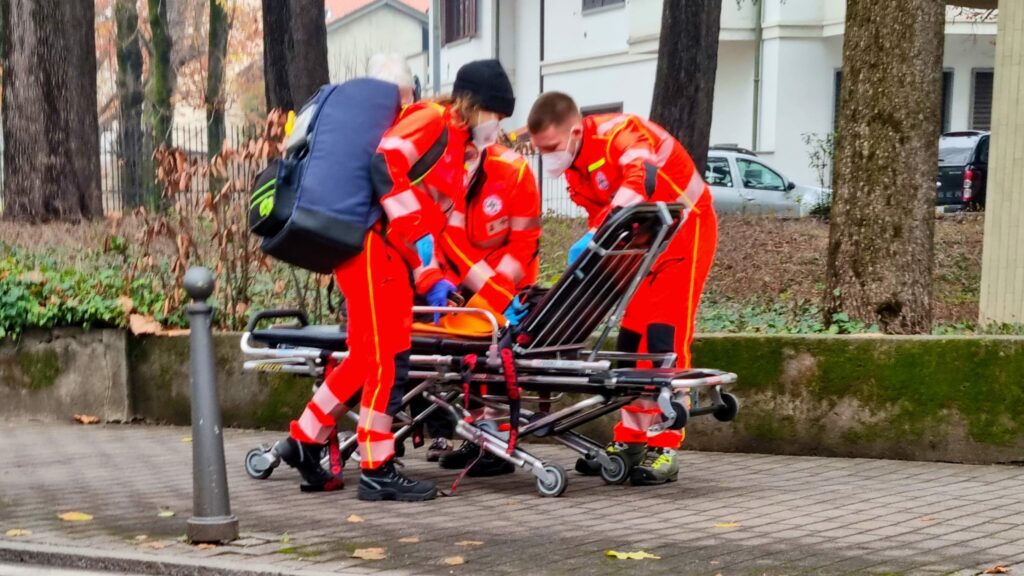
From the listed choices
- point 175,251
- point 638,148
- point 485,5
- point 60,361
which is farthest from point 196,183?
point 485,5

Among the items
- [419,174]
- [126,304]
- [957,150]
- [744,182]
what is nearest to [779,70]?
[957,150]

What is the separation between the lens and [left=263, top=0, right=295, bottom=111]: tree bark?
18.4 m

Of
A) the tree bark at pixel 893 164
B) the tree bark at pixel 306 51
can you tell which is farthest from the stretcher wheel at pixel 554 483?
the tree bark at pixel 306 51

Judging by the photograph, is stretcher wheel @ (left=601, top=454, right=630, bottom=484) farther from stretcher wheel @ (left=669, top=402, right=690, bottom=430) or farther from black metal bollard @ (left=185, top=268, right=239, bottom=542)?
black metal bollard @ (left=185, top=268, right=239, bottom=542)

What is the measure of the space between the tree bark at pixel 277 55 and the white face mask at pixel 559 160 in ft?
36.9

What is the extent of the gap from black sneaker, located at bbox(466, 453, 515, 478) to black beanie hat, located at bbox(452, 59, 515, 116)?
1883 mm

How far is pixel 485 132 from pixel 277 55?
11931 millimetres

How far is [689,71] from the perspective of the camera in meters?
16.4

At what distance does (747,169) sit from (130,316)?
18364 millimetres

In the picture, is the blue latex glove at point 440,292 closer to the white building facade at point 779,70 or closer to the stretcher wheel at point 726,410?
the stretcher wheel at point 726,410

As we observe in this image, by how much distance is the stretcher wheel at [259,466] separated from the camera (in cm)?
775

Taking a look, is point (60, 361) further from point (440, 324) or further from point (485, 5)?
point (485, 5)

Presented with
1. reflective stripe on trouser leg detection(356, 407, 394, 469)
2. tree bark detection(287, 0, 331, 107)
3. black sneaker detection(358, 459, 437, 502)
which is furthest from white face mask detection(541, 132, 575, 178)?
tree bark detection(287, 0, 331, 107)

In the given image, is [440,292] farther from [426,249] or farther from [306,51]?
[306,51]
